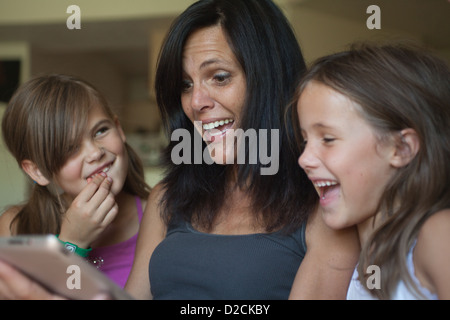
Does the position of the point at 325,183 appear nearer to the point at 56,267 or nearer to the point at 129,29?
the point at 56,267

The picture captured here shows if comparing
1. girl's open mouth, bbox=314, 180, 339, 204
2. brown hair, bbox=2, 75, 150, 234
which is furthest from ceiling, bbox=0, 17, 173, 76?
girl's open mouth, bbox=314, 180, 339, 204

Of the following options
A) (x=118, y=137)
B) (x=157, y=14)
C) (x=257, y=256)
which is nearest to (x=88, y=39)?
(x=157, y=14)

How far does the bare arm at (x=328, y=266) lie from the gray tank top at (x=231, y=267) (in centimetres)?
6

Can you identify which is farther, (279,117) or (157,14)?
(157,14)

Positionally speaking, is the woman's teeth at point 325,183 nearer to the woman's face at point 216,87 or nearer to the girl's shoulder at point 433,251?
the girl's shoulder at point 433,251

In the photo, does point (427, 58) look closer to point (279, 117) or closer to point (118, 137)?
point (279, 117)

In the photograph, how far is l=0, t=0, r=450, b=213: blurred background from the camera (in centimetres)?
380

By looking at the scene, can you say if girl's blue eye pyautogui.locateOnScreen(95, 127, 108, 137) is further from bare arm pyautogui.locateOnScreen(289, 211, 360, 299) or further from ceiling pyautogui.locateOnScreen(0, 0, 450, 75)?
ceiling pyautogui.locateOnScreen(0, 0, 450, 75)

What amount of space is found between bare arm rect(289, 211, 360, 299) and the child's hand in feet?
2.21

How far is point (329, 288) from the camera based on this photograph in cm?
114

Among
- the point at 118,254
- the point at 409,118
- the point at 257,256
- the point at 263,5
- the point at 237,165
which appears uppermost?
the point at 263,5

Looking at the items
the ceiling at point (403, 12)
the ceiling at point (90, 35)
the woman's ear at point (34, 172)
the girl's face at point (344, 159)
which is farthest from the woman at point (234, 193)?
the ceiling at point (90, 35)

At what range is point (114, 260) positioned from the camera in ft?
5.65

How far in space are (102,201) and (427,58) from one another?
0.97 meters
